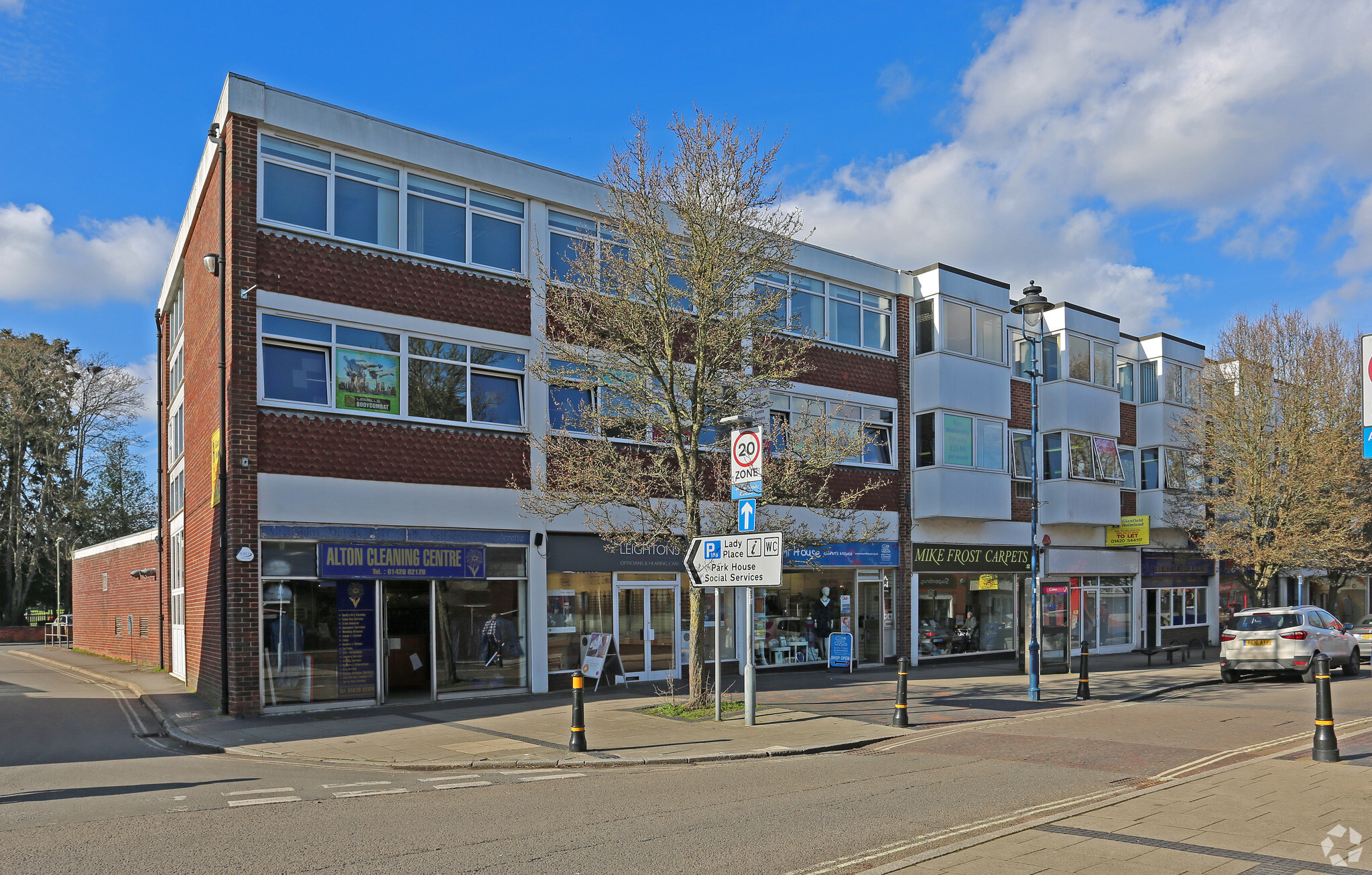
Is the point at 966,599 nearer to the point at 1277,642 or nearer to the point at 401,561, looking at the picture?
the point at 1277,642

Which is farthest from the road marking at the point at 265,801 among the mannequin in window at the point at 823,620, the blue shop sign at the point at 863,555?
the mannequin in window at the point at 823,620

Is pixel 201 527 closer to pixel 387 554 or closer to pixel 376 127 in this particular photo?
pixel 387 554

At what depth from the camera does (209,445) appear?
1816 centimetres

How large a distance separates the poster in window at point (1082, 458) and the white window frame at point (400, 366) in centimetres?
1839

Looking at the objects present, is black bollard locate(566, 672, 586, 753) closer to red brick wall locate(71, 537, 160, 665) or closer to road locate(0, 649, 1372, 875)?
road locate(0, 649, 1372, 875)

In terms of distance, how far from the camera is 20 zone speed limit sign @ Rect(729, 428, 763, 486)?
1433 cm

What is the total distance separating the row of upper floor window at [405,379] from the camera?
54.2 ft

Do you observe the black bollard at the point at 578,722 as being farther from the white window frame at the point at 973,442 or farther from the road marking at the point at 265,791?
the white window frame at the point at 973,442

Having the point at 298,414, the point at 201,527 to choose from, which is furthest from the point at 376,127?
the point at 201,527

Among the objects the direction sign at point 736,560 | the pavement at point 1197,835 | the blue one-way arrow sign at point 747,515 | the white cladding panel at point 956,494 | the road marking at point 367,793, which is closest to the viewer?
the pavement at point 1197,835

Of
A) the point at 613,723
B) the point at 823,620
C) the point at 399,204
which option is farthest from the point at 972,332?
the point at 613,723

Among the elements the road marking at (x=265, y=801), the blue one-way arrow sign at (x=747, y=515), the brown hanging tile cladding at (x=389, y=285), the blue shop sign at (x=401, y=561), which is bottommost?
the road marking at (x=265, y=801)

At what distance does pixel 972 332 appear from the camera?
27.4 m

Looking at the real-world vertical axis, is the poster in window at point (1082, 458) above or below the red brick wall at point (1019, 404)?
below
